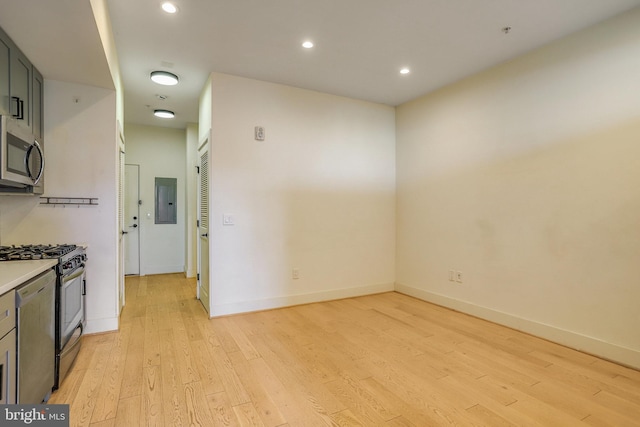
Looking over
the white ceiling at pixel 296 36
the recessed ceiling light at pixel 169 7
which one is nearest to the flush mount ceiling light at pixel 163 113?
the white ceiling at pixel 296 36

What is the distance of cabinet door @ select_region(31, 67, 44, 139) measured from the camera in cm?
264

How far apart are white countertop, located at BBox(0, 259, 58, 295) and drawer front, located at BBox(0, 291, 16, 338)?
0.04 m

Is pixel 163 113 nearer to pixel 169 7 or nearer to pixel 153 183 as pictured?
pixel 153 183

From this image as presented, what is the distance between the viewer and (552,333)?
116 inches

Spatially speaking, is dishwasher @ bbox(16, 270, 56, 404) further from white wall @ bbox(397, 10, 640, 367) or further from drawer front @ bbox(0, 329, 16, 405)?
white wall @ bbox(397, 10, 640, 367)

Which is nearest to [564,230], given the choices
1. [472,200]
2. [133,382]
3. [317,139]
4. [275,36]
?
[472,200]

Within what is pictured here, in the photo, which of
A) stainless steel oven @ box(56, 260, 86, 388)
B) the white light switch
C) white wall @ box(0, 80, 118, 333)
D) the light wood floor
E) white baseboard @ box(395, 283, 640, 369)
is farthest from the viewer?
the white light switch

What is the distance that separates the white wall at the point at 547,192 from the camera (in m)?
2.54

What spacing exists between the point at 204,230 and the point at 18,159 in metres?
2.03

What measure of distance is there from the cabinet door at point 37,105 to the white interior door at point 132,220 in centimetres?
301

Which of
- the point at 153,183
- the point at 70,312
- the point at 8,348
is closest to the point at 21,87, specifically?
the point at 70,312

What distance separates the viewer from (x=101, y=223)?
3070 millimetres

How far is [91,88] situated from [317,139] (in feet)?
8.04

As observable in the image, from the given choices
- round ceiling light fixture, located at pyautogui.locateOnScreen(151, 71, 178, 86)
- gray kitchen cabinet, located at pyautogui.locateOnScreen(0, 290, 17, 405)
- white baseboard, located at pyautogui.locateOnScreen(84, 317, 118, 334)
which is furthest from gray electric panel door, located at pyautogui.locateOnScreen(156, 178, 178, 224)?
gray kitchen cabinet, located at pyautogui.locateOnScreen(0, 290, 17, 405)
